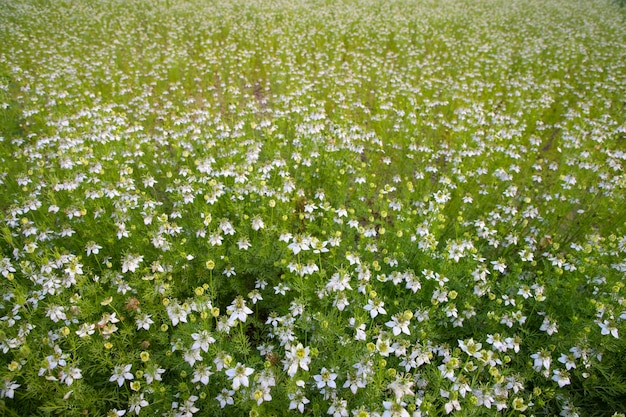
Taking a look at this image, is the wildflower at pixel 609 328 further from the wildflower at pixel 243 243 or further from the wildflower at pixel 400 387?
the wildflower at pixel 243 243

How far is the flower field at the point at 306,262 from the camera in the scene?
3.00 m

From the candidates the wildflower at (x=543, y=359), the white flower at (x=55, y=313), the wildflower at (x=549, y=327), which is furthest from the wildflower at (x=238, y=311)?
the wildflower at (x=549, y=327)

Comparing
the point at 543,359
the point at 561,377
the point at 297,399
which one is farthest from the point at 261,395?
the point at 561,377

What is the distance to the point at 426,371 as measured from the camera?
3.30 meters

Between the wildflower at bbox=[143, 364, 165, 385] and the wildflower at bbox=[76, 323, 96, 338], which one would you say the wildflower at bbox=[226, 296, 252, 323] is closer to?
the wildflower at bbox=[143, 364, 165, 385]

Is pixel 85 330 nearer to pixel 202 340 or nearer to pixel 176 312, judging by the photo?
pixel 176 312

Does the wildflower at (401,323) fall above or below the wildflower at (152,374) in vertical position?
above

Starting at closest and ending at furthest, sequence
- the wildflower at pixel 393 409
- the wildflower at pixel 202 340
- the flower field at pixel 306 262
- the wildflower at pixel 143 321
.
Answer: the wildflower at pixel 393 409 < the wildflower at pixel 202 340 < the flower field at pixel 306 262 < the wildflower at pixel 143 321

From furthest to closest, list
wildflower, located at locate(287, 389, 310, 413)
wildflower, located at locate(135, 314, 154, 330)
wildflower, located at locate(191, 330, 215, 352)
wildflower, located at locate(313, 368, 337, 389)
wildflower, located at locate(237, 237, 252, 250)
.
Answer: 1. wildflower, located at locate(237, 237, 252, 250)
2. wildflower, located at locate(135, 314, 154, 330)
3. wildflower, located at locate(191, 330, 215, 352)
4. wildflower, located at locate(313, 368, 337, 389)
5. wildflower, located at locate(287, 389, 310, 413)

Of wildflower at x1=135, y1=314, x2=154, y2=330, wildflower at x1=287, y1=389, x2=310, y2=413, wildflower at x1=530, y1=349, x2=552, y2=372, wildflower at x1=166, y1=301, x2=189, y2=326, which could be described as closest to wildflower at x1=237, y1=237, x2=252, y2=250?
wildflower at x1=166, y1=301, x2=189, y2=326

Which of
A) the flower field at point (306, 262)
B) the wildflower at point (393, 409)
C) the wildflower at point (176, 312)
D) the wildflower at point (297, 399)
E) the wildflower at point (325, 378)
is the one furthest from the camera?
the wildflower at point (176, 312)

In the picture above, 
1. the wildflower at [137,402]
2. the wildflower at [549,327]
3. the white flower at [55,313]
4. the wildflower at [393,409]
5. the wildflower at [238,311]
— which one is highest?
the wildflower at [238,311]

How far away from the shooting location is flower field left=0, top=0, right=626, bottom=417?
3.00 metres

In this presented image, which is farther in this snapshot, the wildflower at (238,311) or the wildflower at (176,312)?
the wildflower at (176,312)
